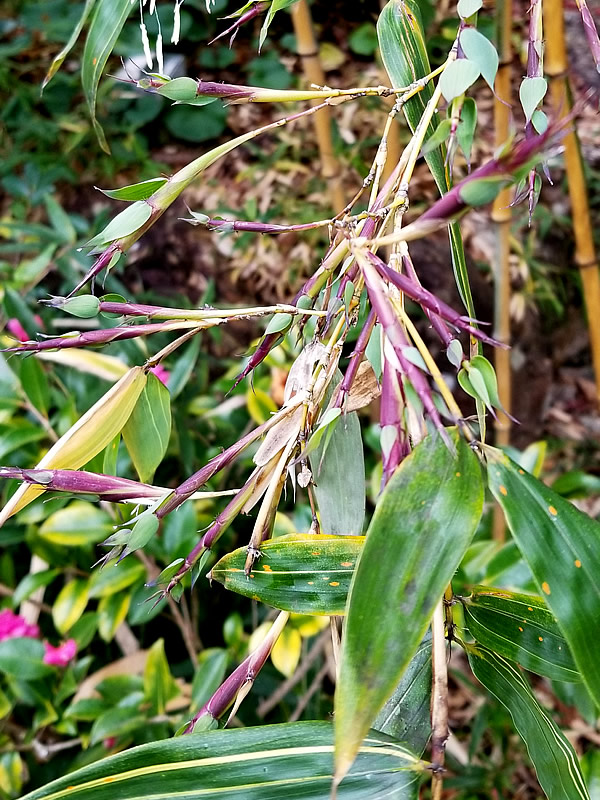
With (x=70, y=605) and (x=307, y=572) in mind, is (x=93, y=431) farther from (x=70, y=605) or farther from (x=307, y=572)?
(x=70, y=605)

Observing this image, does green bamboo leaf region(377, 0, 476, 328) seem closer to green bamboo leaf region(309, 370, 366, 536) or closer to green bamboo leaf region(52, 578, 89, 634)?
green bamboo leaf region(309, 370, 366, 536)

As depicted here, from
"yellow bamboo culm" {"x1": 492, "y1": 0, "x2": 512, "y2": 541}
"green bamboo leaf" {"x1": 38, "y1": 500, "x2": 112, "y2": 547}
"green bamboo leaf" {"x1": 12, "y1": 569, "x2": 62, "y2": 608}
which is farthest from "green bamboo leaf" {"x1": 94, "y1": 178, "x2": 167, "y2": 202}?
"green bamboo leaf" {"x1": 12, "y1": 569, "x2": 62, "y2": 608}

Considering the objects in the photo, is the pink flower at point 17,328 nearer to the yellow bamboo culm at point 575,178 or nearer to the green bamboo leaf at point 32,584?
the green bamboo leaf at point 32,584

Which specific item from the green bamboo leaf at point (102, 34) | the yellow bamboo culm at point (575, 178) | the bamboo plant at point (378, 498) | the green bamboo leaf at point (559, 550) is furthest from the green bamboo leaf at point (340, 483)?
the yellow bamboo culm at point (575, 178)

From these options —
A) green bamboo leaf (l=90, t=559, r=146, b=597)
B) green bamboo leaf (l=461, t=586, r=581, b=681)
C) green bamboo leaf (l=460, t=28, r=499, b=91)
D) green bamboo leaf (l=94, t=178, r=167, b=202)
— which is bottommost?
green bamboo leaf (l=90, t=559, r=146, b=597)

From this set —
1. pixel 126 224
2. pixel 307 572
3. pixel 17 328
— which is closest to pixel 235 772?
pixel 307 572
